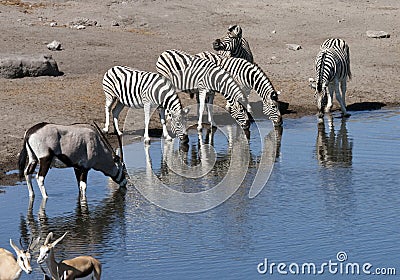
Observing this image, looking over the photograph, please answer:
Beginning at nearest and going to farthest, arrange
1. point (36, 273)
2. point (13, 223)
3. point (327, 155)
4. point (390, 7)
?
point (36, 273), point (13, 223), point (327, 155), point (390, 7)

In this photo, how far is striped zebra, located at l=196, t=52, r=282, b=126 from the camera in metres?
18.5

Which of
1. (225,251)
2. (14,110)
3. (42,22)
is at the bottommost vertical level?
(225,251)

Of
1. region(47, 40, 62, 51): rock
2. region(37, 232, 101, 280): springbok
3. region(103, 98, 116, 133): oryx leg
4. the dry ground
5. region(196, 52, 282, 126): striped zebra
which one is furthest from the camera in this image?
region(47, 40, 62, 51): rock

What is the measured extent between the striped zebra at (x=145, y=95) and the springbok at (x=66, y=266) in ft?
25.6

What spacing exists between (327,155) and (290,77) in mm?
8274

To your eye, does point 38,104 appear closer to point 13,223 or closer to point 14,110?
point 14,110

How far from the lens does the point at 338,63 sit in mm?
20000

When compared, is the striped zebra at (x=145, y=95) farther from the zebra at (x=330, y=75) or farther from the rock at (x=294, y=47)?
the rock at (x=294, y=47)

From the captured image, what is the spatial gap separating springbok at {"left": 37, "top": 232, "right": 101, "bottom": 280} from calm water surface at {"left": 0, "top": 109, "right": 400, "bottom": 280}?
930mm

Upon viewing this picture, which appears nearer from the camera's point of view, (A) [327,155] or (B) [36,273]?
(B) [36,273]

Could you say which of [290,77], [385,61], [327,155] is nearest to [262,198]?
[327,155]

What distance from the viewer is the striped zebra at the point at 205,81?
17953 millimetres

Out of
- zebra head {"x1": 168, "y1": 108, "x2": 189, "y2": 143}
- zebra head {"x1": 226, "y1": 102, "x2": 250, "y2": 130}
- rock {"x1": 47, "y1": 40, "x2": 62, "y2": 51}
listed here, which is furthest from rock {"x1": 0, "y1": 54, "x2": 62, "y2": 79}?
zebra head {"x1": 168, "y1": 108, "x2": 189, "y2": 143}

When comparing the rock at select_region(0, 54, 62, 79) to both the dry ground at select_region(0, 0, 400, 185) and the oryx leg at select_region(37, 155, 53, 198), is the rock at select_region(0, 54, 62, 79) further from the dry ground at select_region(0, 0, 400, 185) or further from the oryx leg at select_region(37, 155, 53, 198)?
the oryx leg at select_region(37, 155, 53, 198)
